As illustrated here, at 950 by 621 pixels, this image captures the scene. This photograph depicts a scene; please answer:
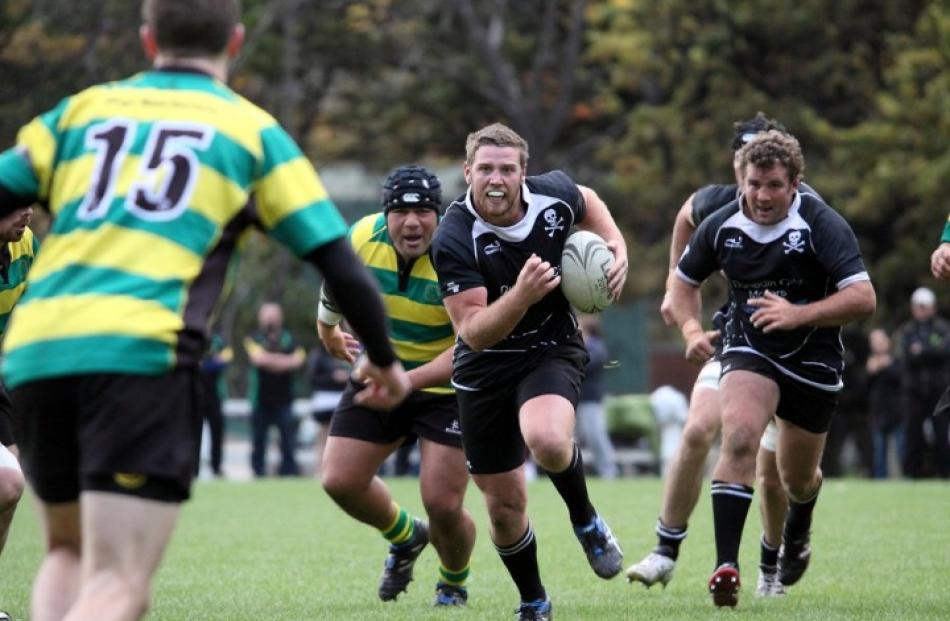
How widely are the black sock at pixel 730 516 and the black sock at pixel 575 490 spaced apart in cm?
68

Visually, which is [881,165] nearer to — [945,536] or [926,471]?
[926,471]

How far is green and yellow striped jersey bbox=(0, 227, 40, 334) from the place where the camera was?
721 cm

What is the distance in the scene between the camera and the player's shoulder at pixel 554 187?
24.1 ft

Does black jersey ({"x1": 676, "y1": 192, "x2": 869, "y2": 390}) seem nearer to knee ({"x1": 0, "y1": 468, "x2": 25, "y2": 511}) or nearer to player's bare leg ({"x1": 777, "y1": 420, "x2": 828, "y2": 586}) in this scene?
player's bare leg ({"x1": 777, "y1": 420, "x2": 828, "y2": 586})

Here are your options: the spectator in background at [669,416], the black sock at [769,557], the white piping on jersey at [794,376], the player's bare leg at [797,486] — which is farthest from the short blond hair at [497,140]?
the spectator in background at [669,416]

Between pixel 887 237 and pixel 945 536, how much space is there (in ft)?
49.2

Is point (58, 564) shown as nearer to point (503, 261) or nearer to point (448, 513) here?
point (503, 261)

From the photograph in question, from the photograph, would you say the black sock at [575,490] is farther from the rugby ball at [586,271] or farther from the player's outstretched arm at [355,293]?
the player's outstretched arm at [355,293]

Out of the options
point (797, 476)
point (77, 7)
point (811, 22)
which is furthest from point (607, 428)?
point (797, 476)

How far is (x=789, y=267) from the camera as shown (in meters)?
7.47

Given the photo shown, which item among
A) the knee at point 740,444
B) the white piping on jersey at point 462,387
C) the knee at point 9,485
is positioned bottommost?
the knee at point 9,485

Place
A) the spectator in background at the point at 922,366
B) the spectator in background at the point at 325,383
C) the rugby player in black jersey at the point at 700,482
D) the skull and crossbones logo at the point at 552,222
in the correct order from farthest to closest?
the spectator in background at the point at 325,383
the spectator in background at the point at 922,366
the rugby player in black jersey at the point at 700,482
the skull and crossbones logo at the point at 552,222

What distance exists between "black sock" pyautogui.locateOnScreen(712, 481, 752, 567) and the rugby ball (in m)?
1.08

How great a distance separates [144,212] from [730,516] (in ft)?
13.4
